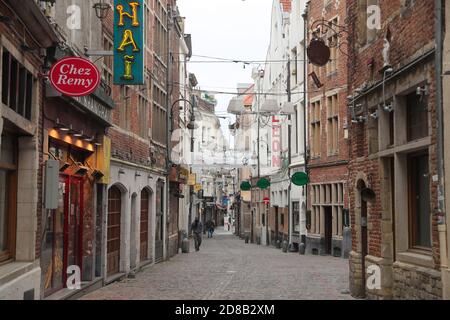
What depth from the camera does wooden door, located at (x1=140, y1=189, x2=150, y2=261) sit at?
21327mm

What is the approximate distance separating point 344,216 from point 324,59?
1331 cm

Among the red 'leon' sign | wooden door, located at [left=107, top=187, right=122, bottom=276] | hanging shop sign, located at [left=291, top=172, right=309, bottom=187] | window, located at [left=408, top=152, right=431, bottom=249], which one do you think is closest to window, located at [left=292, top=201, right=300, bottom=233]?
hanging shop sign, located at [left=291, top=172, right=309, bottom=187]

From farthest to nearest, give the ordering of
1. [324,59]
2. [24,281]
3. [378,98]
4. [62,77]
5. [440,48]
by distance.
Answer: [324,59], [378,98], [62,77], [24,281], [440,48]

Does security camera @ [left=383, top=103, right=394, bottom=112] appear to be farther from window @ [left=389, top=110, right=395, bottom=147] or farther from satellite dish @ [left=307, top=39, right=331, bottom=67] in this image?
satellite dish @ [left=307, top=39, right=331, bottom=67]

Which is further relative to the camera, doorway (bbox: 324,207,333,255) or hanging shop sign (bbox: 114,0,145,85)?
doorway (bbox: 324,207,333,255)

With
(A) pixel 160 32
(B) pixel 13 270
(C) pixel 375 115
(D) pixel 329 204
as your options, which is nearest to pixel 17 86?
(B) pixel 13 270

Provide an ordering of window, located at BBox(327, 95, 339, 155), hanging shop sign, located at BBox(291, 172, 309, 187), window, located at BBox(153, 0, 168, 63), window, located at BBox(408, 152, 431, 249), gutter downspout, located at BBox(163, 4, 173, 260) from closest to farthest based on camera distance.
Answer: window, located at BBox(408, 152, 431, 249)
window, located at BBox(153, 0, 168, 63)
gutter downspout, located at BBox(163, 4, 173, 260)
window, located at BBox(327, 95, 339, 155)
hanging shop sign, located at BBox(291, 172, 309, 187)

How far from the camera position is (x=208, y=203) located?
79125 mm

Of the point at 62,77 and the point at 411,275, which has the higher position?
the point at 62,77

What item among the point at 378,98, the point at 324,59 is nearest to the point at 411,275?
the point at 378,98

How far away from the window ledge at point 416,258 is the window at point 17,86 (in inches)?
253

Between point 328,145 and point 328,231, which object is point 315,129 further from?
point 328,231

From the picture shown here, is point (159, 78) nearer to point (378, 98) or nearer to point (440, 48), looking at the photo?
point (378, 98)

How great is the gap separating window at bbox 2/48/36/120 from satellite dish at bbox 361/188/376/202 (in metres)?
6.19
